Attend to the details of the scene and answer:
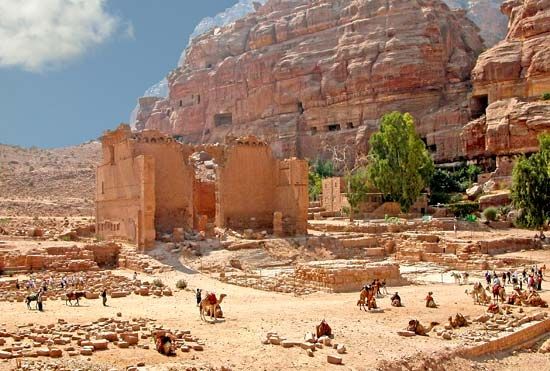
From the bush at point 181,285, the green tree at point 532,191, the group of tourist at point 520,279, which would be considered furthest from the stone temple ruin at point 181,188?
the group of tourist at point 520,279

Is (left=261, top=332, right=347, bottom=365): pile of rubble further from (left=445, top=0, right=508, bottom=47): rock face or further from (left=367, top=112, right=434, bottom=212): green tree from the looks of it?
(left=445, top=0, right=508, bottom=47): rock face

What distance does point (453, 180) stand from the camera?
164 ft

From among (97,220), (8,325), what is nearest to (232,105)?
(97,220)

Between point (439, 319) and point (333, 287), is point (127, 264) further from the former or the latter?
point (439, 319)

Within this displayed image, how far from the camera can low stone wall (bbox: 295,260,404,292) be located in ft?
65.3

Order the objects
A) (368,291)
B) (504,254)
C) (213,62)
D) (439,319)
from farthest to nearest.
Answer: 1. (213,62)
2. (504,254)
3. (368,291)
4. (439,319)

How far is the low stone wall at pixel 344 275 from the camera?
65.3 feet

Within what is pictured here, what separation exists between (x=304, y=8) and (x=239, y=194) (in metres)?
49.3

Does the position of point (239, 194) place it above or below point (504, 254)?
above

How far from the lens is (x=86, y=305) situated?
1728cm

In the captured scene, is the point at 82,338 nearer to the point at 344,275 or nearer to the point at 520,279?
the point at 344,275

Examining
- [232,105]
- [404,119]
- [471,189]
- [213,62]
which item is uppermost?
[213,62]

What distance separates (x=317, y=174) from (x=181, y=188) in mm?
30647

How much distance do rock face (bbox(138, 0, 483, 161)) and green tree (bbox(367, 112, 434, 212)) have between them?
13053 mm
